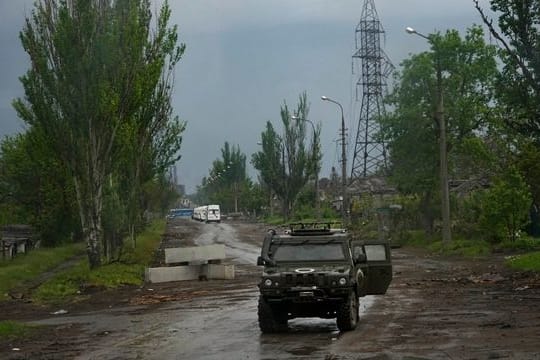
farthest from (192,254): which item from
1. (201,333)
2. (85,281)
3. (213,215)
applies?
(213,215)

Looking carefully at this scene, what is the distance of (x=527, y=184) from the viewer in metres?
38.0

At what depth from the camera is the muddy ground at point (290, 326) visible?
41.5 ft

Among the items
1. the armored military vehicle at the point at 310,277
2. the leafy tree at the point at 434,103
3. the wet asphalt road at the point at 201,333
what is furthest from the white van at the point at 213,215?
the armored military vehicle at the point at 310,277

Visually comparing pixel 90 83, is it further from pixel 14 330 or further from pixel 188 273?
pixel 14 330

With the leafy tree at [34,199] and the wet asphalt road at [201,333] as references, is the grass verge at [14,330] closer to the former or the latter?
the wet asphalt road at [201,333]

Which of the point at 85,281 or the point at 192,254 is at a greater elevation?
the point at 192,254

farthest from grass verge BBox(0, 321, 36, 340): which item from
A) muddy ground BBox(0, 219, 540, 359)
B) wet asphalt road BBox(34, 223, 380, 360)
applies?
wet asphalt road BBox(34, 223, 380, 360)

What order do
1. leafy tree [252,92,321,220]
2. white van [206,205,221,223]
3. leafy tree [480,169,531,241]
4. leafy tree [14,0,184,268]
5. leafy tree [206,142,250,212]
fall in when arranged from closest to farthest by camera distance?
leafy tree [14,0,184,268] → leafy tree [480,169,531,241] → leafy tree [252,92,321,220] → white van [206,205,221,223] → leafy tree [206,142,250,212]

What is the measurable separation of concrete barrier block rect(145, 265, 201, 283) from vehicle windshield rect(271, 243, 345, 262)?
569 inches

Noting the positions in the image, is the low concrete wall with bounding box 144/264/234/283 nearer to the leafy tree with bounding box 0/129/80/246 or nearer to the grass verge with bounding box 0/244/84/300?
the grass verge with bounding box 0/244/84/300

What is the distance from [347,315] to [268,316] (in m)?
1.44

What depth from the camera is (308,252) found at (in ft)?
50.9

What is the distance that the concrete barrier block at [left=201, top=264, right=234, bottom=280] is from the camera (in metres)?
30.2

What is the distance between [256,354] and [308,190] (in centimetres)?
7624
